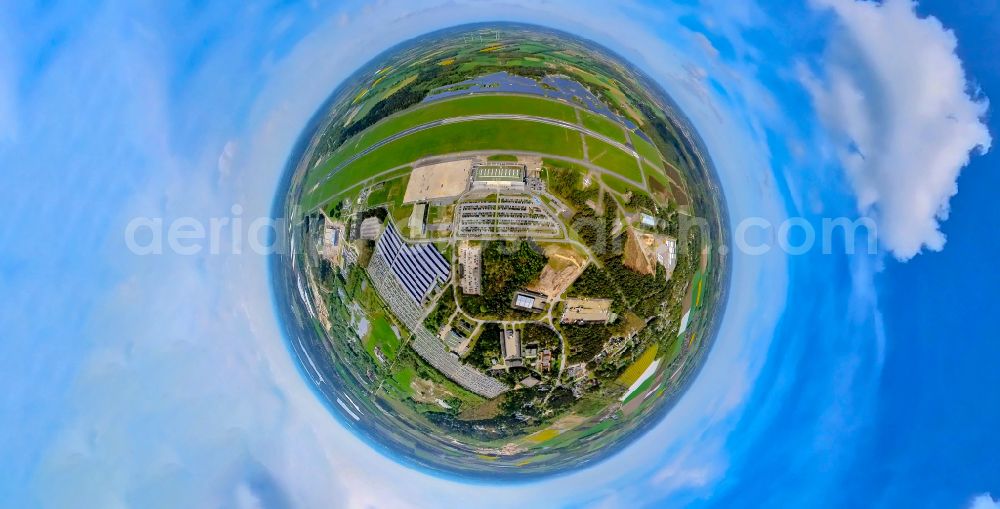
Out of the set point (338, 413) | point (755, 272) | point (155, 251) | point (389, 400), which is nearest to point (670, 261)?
point (755, 272)

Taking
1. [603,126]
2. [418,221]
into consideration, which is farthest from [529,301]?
[603,126]

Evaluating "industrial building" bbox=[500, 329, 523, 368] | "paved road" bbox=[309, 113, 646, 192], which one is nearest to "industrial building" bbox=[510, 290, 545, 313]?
"industrial building" bbox=[500, 329, 523, 368]

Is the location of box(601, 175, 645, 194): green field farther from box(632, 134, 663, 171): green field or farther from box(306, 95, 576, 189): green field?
box(306, 95, 576, 189): green field

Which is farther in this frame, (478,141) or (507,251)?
(478,141)

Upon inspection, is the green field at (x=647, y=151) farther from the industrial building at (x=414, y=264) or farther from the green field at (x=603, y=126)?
the industrial building at (x=414, y=264)

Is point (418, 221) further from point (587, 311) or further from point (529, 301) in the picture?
point (587, 311)

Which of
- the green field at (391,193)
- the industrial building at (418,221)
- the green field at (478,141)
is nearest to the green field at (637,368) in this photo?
the green field at (478,141)
